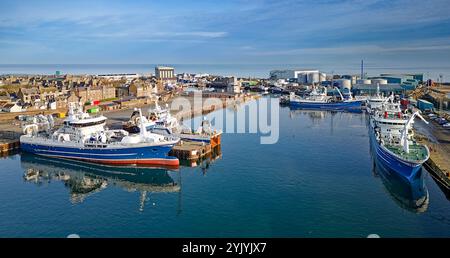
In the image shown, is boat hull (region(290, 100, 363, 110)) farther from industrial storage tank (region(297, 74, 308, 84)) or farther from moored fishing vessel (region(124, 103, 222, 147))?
industrial storage tank (region(297, 74, 308, 84))

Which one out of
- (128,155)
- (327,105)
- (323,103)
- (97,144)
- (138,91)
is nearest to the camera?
(128,155)

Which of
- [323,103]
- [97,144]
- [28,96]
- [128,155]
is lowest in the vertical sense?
[128,155]

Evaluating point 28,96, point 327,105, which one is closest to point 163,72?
point 327,105

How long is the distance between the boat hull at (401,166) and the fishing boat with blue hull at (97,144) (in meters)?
10.9

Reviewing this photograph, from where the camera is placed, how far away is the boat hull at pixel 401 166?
656 inches

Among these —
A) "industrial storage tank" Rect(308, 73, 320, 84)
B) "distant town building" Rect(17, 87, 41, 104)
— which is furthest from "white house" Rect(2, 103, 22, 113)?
"industrial storage tank" Rect(308, 73, 320, 84)

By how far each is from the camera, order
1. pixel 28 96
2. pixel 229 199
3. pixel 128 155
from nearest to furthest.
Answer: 1. pixel 229 199
2. pixel 128 155
3. pixel 28 96

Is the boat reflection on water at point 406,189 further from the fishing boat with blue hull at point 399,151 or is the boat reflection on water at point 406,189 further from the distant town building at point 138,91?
the distant town building at point 138,91

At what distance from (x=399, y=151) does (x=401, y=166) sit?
5.38 feet

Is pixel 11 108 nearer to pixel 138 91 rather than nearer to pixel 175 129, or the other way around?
pixel 175 129

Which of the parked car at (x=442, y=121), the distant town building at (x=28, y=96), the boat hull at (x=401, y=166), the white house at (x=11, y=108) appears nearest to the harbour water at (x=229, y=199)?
the boat hull at (x=401, y=166)

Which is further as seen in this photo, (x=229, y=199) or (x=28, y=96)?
(x=28, y=96)

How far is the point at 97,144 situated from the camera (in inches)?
824

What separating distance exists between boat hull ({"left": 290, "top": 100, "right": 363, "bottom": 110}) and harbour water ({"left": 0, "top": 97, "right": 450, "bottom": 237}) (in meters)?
26.8
